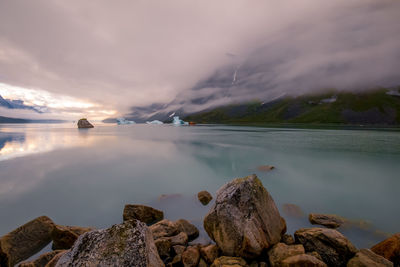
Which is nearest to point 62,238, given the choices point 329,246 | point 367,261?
point 329,246

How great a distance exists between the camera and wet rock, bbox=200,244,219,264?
5.84 m

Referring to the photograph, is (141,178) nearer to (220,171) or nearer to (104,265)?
(220,171)

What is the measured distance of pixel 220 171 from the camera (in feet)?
61.3

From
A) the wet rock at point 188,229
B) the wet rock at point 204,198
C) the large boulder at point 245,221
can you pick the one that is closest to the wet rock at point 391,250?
the large boulder at point 245,221

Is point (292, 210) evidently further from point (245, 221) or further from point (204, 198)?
point (245, 221)

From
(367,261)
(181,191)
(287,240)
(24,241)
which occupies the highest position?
(367,261)

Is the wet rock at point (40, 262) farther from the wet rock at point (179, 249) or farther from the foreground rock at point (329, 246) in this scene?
the foreground rock at point (329, 246)

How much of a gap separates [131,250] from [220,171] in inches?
598

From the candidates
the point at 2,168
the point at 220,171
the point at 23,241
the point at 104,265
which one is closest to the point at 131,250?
the point at 104,265

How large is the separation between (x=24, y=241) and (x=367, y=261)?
39.4 ft

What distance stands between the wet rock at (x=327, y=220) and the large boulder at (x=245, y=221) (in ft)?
10.6

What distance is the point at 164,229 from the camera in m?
7.55

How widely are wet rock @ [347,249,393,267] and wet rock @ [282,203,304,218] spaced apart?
175 inches

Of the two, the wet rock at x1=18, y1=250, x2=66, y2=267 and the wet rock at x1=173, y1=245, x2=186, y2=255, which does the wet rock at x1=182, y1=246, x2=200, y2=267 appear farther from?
the wet rock at x1=18, y1=250, x2=66, y2=267
